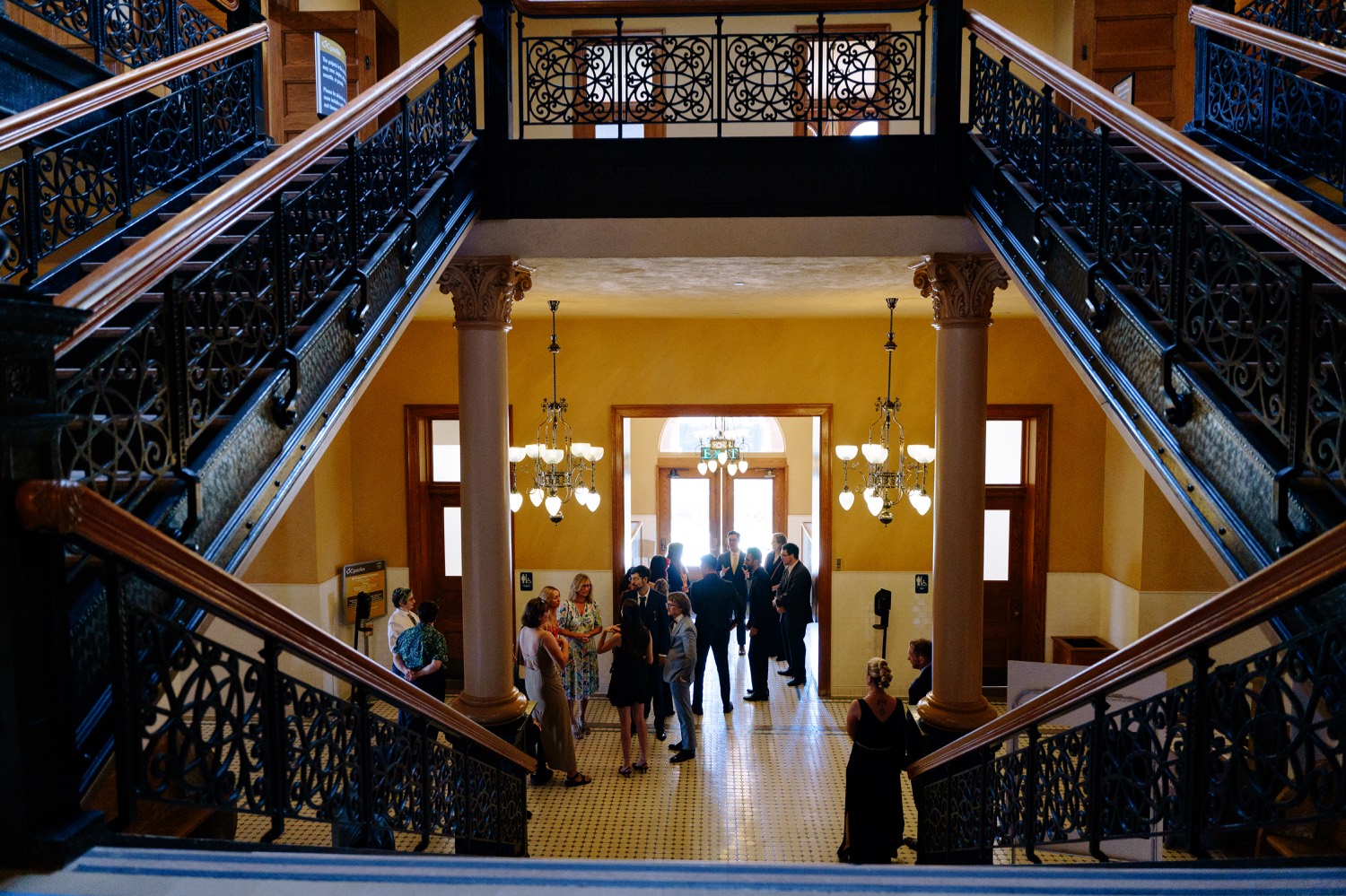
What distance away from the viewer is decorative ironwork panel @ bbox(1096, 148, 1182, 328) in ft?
11.9

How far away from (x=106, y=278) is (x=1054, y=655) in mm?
10553

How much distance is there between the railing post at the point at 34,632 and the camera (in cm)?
198

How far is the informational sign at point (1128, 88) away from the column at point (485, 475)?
6297mm

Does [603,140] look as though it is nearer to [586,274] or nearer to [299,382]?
[586,274]

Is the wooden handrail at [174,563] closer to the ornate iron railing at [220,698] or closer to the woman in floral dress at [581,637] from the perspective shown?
the ornate iron railing at [220,698]

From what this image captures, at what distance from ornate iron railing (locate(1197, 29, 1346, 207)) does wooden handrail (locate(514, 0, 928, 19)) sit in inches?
78.4

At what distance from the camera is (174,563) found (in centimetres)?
226

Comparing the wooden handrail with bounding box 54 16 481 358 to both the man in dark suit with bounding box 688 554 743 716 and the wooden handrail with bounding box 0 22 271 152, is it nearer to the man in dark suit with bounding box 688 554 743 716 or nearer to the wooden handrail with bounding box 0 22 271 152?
the wooden handrail with bounding box 0 22 271 152

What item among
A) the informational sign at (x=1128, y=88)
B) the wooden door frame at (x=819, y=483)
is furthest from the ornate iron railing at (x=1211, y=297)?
the wooden door frame at (x=819, y=483)

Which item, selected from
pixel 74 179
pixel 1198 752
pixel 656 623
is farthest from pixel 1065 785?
pixel 656 623

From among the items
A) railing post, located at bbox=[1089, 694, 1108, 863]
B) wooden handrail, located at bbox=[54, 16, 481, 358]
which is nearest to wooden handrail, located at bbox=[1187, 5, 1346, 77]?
railing post, located at bbox=[1089, 694, 1108, 863]

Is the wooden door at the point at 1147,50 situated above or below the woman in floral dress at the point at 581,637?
above

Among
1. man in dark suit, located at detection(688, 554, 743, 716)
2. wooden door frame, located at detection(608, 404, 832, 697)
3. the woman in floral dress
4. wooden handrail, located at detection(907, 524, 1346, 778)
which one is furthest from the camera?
wooden door frame, located at detection(608, 404, 832, 697)

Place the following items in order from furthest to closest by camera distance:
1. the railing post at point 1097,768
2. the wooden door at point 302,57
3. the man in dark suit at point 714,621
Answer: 1. the man in dark suit at point 714,621
2. the wooden door at point 302,57
3. the railing post at point 1097,768
